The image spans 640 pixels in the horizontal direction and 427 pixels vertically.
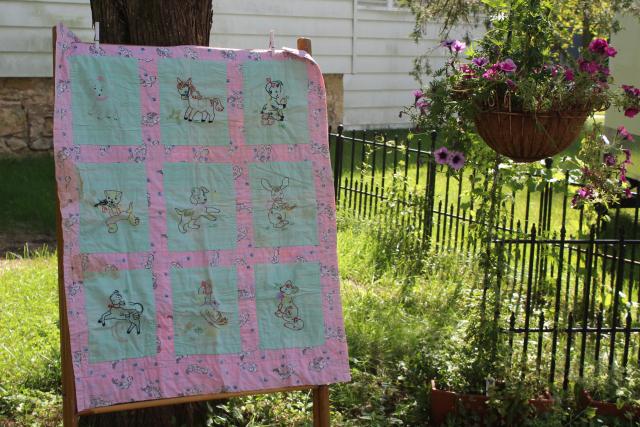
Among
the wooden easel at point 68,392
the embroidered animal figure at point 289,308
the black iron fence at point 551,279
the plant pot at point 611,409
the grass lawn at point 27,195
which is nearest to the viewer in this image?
the wooden easel at point 68,392

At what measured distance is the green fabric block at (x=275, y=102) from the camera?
343cm

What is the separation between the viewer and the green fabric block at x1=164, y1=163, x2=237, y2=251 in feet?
10.9

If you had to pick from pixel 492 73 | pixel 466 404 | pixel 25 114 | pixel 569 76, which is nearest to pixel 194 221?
pixel 492 73

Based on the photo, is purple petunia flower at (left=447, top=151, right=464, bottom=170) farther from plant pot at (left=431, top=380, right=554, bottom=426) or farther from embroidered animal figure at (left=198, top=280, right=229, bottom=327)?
embroidered animal figure at (left=198, top=280, right=229, bottom=327)

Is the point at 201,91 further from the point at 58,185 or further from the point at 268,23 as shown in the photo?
the point at 268,23

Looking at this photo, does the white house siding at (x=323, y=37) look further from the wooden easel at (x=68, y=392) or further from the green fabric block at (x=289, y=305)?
the green fabric block at (x=289, y=305)

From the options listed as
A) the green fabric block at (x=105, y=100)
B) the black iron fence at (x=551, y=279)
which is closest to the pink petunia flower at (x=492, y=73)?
the black iron fence at (x=551, y=279)

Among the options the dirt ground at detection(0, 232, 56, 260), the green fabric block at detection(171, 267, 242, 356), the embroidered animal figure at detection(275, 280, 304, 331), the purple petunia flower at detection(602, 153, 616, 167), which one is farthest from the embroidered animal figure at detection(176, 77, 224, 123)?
the dirt ground at detection(0, 232, 56, 260)

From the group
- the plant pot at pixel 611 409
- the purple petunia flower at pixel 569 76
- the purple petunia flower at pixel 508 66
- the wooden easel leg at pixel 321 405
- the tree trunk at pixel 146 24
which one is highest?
the tree trunk at pixel 146 24

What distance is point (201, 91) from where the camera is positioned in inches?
133

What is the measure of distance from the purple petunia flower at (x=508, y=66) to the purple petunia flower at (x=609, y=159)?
1051 millimetres

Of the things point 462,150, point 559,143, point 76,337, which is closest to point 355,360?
point 462,150

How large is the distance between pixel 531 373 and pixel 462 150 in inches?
47.4

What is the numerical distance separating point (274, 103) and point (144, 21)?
0.74 m
